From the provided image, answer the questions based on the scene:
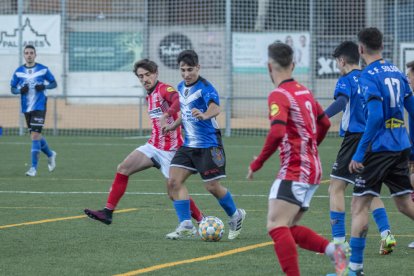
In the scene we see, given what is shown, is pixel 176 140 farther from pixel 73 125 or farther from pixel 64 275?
pixel 73 125

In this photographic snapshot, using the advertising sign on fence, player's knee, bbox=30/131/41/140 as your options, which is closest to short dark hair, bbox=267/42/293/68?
player's knee, bbox=30/131/41/140

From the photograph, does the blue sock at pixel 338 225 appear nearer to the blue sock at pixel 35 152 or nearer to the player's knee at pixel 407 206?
the player's knee at pixel 407 206

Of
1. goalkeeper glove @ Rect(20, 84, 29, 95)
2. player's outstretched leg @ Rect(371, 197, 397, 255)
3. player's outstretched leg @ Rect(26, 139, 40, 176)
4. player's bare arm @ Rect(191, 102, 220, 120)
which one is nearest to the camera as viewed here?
player's outstretched leg @ Rect(371, 197, 397, 255)

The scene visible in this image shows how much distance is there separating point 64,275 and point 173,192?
239 cm

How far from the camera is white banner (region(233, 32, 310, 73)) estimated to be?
27.4 meters

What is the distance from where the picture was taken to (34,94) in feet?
54.6

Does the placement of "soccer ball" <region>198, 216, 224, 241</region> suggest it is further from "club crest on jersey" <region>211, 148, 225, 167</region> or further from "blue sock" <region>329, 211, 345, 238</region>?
"blue sock" <region>329, 211, 345, 238</region>

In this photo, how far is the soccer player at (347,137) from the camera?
27.5 ft

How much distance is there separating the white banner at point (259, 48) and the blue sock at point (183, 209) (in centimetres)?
1811

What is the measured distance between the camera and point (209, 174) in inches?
369

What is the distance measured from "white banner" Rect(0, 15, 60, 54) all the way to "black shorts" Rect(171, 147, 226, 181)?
740 inches

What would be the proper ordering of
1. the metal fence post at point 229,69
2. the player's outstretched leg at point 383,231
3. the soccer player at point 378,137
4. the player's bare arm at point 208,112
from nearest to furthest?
the soccer player at point 378,137, the player's outstretched leg at point 383,231, the player's bare arm at point 208,112, the metal fence post at point 229,69

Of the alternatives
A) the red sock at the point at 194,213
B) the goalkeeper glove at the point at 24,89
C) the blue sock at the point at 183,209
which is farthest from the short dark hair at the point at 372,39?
the goalkeeper glove at the point at 24,89

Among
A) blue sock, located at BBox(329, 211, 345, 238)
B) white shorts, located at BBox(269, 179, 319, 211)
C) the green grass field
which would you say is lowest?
the green grass field
